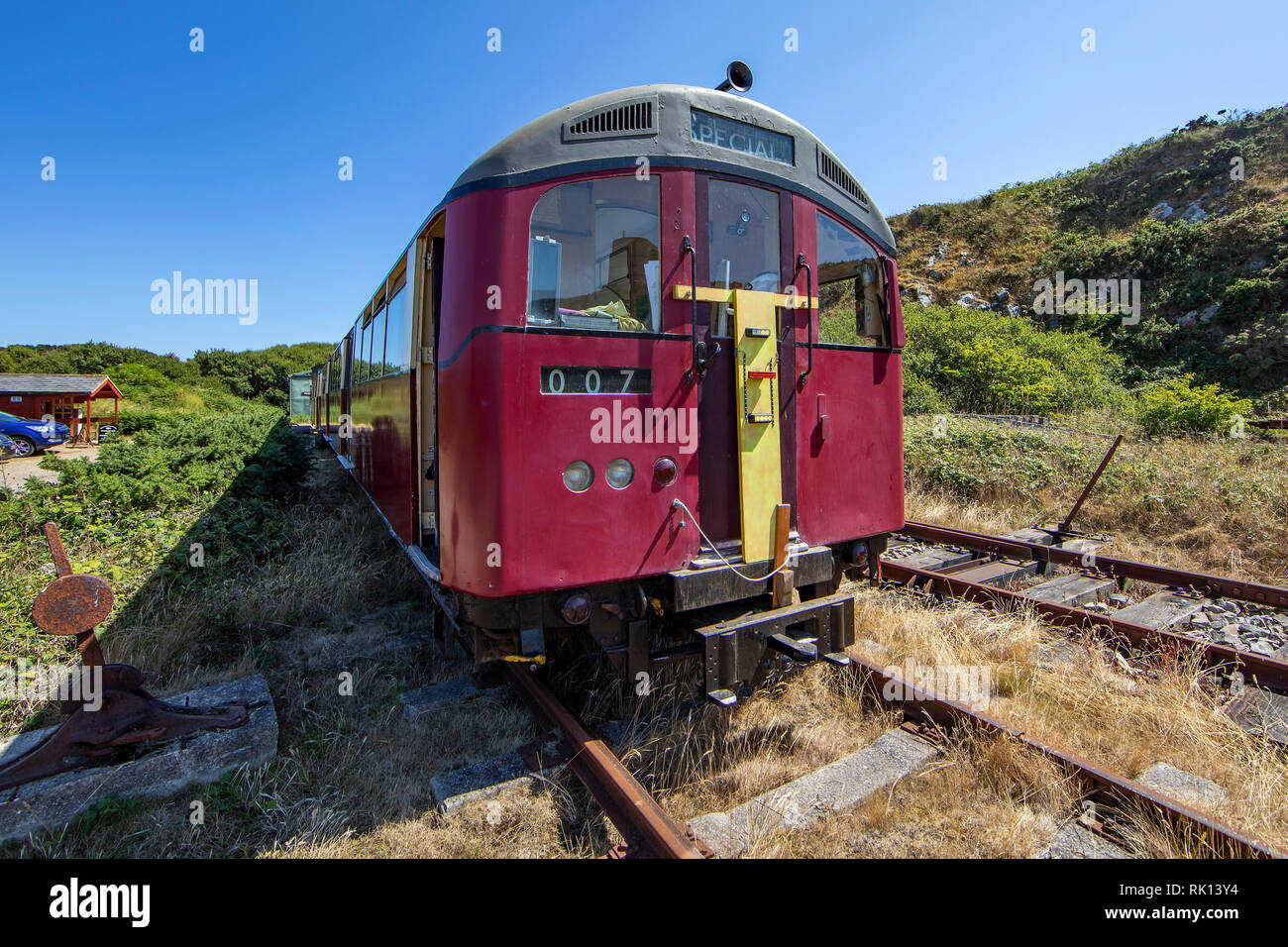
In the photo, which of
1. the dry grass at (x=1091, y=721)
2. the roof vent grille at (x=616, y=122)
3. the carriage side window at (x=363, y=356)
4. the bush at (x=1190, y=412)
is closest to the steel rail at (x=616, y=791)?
the dry grass at (x=1091, y=721)

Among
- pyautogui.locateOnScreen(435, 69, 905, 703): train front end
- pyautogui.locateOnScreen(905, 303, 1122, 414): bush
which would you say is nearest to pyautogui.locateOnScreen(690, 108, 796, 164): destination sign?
pyautogui.locateOnScreen(435, 69, 905, 703): train front end

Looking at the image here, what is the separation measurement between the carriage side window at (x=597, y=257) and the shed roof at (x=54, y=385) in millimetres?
25776

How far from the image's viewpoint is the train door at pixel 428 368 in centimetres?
386

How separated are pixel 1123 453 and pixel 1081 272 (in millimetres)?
28302

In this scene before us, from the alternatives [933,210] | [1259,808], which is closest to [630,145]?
[1259,808]

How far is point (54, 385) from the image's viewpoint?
22.2 metres

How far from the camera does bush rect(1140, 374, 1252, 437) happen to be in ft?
36.8

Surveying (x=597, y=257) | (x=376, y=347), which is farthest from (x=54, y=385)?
(x=597, y=257)

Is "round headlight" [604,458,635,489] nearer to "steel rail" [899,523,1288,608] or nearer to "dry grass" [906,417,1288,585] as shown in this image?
"steel rail" [899,523,1288,608]

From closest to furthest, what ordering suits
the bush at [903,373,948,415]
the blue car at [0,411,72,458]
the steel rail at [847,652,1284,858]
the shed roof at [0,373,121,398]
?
the steel rail at [847,652,1284,858] → the bush at [903,373,948,415] → the blue car at [0,411,72,458] → the shed roof at [0,373,121,398]

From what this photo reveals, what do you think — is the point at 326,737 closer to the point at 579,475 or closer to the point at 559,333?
the point at 579,475

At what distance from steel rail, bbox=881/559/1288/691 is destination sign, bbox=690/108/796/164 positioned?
12.7 ft

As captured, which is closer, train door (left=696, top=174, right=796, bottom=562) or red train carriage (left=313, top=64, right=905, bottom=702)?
red train carriage (left=313, top=64, right=905, bottom=702)

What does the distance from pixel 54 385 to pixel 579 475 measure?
27608mm
